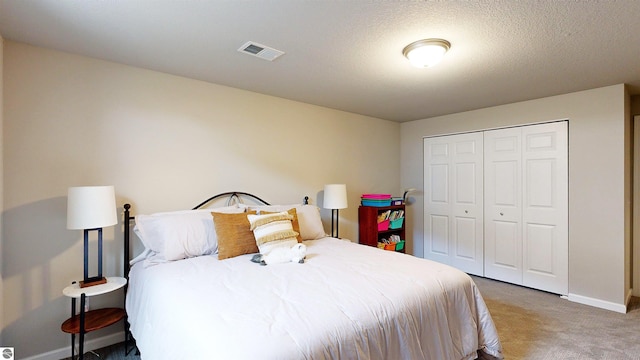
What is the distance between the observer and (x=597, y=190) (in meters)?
3.05

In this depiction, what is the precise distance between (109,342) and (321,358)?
6.93 feet

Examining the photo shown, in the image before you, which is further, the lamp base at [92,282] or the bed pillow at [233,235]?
the bed pillow at [233,235]

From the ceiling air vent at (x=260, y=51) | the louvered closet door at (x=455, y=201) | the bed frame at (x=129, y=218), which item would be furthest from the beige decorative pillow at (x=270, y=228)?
the louvered closet door at (x=455, y=201)

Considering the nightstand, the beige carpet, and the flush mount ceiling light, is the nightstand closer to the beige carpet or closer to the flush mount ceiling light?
the flush mount ceiling light

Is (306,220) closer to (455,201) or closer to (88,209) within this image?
(88,209)

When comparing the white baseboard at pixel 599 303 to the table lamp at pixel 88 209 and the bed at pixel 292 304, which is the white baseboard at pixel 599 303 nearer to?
the bed at pixel 292 304

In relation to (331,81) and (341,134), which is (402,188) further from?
(331,81)

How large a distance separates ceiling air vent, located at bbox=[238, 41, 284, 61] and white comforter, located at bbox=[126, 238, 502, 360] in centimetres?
157

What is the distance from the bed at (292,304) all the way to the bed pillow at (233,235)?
11 mm

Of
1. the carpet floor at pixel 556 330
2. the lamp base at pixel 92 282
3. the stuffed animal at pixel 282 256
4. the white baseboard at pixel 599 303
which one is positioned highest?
the stuffed animal at pixel 282 256

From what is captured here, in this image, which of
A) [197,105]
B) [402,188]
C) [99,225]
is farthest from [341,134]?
[99,225]

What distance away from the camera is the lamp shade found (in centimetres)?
190

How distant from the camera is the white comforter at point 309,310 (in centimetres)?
122

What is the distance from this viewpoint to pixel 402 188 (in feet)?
16.0
